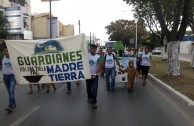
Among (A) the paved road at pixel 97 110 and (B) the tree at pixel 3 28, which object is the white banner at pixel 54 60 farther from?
(B) the tree at pixel 3 28

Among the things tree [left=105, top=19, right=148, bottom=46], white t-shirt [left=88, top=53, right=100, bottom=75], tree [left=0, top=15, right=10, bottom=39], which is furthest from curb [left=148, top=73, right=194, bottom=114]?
tree [left=105, top=19, right=148, bottom=46]

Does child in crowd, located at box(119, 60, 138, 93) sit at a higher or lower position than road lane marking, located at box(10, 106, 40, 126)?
higher

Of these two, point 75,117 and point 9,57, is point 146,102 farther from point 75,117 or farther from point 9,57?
point 9,57

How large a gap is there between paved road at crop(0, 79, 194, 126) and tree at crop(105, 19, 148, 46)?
65.9 metres

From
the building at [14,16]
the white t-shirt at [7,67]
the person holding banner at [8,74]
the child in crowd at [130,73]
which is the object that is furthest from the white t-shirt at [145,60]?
the building at [14,16]

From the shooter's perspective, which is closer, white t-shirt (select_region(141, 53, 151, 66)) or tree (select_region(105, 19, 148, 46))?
white t-shirt (select_region(141, 53, 151, 66))

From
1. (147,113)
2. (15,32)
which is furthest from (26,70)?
(15,32)

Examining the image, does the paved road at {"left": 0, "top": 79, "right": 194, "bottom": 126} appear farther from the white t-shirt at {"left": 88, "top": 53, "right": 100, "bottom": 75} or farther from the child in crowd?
the white t-shirt at {"left": 88, "top": 53, "right": 100, "bottom": 75}

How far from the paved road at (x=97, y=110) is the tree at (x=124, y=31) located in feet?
216

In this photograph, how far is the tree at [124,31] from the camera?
3125 inches

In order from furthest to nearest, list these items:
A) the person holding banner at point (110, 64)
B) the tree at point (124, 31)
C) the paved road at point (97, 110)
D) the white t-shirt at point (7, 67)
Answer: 1. the tree at point (124, 31)
2. the person holding banner at point (110, 64)
3. the white t-shirt at point (7, 67)
4. the paved road at point (97, 110)

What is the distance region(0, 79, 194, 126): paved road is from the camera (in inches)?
316

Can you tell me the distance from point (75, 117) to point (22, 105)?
2.43 meters

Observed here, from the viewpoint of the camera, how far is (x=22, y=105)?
407 inches
